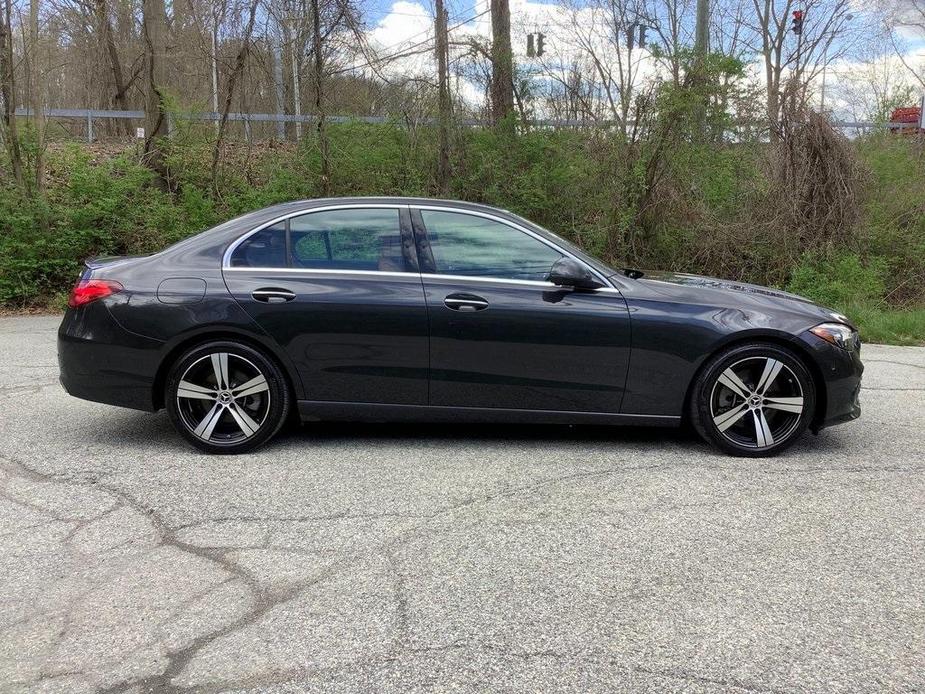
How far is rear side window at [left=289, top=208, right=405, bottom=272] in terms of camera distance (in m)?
4.92

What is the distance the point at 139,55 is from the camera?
20766mm

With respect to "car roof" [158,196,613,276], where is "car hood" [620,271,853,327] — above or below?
below

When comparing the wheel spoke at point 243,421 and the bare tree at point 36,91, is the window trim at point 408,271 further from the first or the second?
the bare tree at point 36,91

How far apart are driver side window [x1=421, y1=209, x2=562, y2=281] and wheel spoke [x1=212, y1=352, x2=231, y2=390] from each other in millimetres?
1437

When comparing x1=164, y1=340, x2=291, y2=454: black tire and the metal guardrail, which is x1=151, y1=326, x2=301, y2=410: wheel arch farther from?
the metal guardrail

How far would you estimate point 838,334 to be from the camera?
4.80 m

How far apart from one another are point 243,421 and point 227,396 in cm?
19

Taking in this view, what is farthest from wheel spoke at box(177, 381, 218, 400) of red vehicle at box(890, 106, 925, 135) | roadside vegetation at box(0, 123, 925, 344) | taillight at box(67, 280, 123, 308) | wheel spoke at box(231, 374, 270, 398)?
red vehicle at box(890, 106, 925, 135)

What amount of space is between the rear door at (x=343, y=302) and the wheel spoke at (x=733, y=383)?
6.03ft

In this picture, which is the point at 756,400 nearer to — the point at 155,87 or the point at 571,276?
the point at 571,276

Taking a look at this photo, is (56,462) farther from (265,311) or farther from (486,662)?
(486,662)

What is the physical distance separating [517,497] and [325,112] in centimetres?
1138

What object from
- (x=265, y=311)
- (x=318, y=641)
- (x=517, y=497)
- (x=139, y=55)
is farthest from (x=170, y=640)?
(x=139, y=55)

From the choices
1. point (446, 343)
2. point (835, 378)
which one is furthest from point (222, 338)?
point (835, 378)
